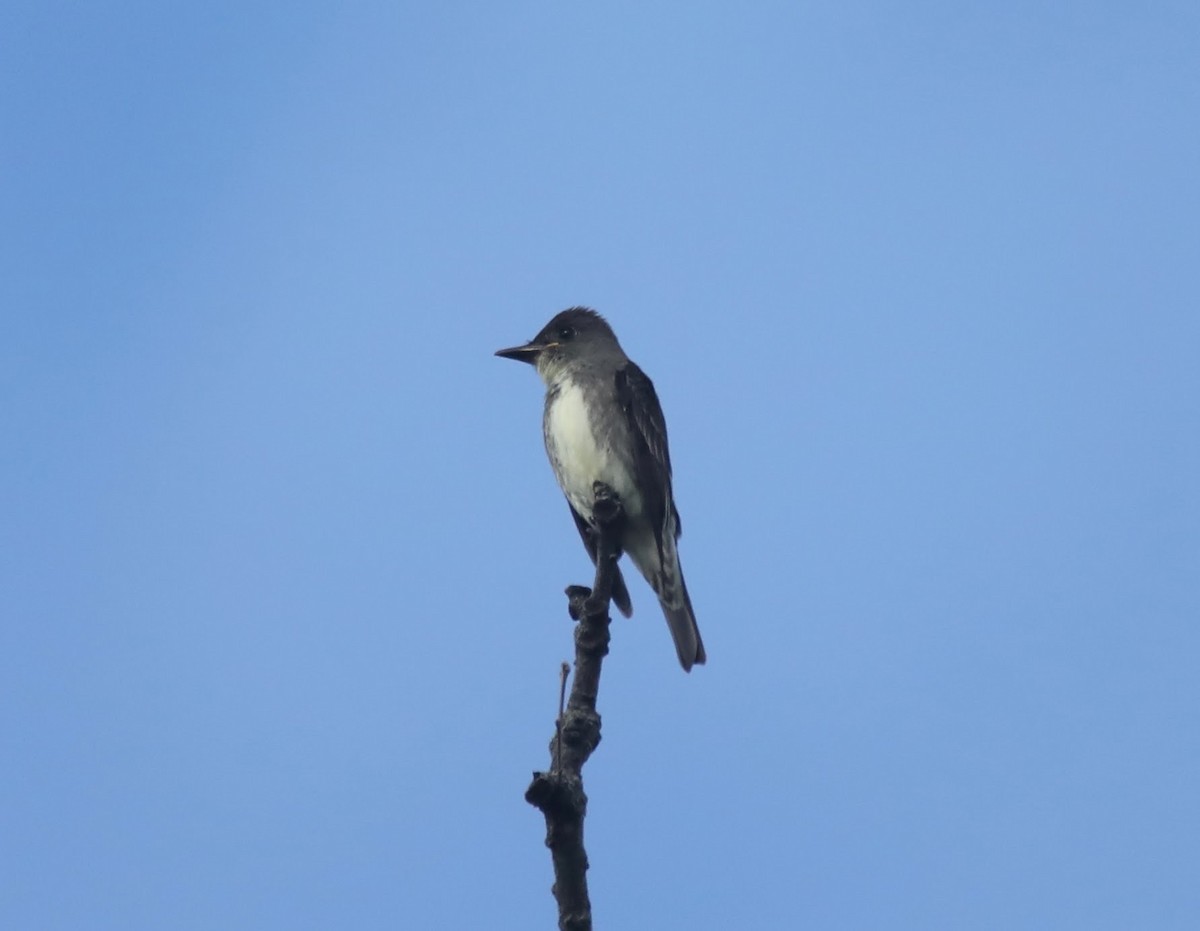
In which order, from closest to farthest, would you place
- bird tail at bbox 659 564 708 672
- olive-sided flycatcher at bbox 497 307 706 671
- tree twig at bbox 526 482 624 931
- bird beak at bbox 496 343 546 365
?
tree twig at bbox 526 482 624 931, bird tail at bbox 659 564 708 672, olive-sided flycatcher at bbox 497 307 706 671, bird beak at bbox 496 343 546 365

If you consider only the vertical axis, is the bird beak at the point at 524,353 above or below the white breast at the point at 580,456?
above

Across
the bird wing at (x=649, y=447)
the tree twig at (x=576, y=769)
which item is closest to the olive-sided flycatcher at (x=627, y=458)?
the bird wing at (x=649, y=447)

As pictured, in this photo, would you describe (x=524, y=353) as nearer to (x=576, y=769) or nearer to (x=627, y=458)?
(x=627, y=458)

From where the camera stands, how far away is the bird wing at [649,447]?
947 cm

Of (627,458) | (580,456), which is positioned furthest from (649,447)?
(580,456)

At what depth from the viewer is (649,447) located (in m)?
9.49

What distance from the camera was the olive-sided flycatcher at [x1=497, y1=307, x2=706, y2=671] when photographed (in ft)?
30.9

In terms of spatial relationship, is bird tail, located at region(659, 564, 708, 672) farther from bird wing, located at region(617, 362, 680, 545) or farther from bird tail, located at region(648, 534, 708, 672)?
bird wing, located at region(617, 362, 680, 545)

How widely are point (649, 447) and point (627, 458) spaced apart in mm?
159

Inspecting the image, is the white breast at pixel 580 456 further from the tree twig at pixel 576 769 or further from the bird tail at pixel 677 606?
the tree twig at pixel 576 769

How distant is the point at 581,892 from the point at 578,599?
7.10ft

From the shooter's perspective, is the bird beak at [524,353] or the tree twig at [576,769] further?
the bird beak at [524,353]

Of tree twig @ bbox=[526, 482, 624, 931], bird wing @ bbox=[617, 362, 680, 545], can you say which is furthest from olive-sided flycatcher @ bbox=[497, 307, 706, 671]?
tree twig @ bbox=[526, 482, 624, 931]

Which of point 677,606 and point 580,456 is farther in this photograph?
point 580,456
